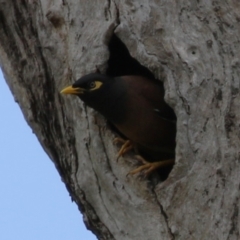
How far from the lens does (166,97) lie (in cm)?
498

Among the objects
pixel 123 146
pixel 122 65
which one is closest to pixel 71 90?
pixel 123 146

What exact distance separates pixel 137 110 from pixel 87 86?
0.43 metres

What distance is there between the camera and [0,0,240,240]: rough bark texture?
4.79 meters

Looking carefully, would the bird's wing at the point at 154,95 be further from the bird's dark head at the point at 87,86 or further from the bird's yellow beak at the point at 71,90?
the bird's yellow beak at the point at 71,90

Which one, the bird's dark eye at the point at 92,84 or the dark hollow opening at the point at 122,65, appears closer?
the bird's dark eye at the point at 92,84

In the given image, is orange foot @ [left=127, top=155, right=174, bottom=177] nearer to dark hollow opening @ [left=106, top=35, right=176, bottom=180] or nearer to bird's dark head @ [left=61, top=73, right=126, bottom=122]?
dark hollow opening @ [left=106, top=35, right=176, bottom=180]

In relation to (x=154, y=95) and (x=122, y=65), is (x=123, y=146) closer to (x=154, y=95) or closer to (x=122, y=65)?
(x=154, y=95)

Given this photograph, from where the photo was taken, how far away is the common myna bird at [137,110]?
17.4 ft

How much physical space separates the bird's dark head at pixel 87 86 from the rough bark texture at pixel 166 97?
12 centimetres

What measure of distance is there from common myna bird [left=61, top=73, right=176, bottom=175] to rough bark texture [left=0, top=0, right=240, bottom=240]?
12 centimetres

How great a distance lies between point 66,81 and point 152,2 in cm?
76

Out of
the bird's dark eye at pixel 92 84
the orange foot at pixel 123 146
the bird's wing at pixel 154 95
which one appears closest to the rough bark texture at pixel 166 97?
the orange foot at pixel 123 146

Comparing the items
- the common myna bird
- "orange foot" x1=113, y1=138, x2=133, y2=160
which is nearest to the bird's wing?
the common myna bird

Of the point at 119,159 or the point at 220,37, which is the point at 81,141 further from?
the point at 220,37
